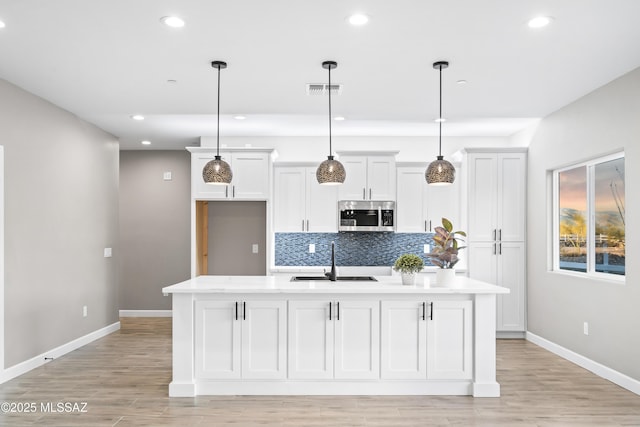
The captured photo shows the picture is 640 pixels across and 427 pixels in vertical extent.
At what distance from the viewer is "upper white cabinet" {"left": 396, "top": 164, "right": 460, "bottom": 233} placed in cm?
682

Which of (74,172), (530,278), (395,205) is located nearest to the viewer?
(74,172)

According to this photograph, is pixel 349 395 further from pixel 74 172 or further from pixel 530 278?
pixel 74 172

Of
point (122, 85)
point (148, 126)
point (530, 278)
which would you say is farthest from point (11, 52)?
point (530, 278)

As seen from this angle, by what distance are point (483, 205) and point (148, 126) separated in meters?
4.49

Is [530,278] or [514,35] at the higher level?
[514,35]

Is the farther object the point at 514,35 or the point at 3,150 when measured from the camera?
the point at 3,150

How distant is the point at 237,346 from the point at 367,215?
326cm

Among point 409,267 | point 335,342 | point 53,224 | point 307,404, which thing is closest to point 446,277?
point 409,267

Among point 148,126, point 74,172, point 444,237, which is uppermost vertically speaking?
point 148,126

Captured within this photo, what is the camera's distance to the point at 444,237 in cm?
416

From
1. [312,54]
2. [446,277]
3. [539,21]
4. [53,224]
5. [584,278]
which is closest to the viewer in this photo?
[539,21]

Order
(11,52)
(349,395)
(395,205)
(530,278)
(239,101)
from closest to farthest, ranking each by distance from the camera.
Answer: (11,52) < (349,395) < (239,101) < (530,278) < (395,205)

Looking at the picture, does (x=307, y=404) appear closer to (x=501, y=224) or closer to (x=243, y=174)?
(x=243, y=174)

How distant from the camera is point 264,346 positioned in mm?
4023
